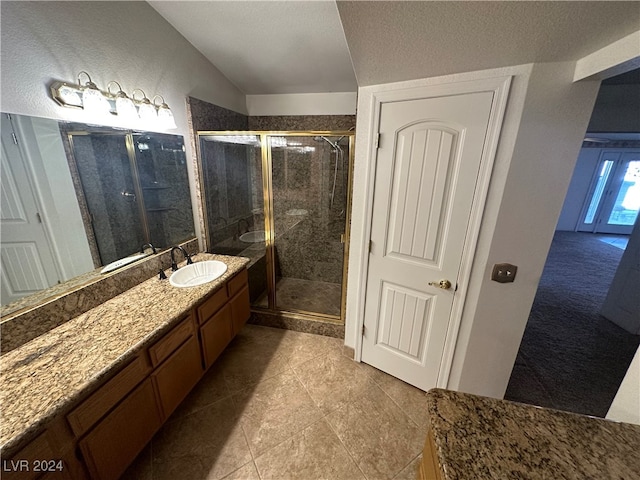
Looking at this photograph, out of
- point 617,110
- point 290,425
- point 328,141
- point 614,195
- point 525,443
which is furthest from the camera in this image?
point 614,195

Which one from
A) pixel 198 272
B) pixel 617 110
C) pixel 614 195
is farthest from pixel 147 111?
pixel 614 195

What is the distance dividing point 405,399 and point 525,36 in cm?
216

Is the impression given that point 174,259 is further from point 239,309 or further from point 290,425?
point 290,425

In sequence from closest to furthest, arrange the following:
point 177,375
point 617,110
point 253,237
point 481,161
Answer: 1. point 481,161
2. point 177,375
3. point 617,110
4. point 253,237

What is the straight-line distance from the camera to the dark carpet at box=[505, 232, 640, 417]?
72.4 inches

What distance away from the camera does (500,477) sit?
0.63 metres

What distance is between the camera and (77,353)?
113 cm

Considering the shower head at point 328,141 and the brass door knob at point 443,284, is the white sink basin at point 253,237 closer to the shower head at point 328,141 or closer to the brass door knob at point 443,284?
the shower head at point 328,141

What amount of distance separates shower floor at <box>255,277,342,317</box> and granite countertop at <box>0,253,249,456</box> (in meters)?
1.15

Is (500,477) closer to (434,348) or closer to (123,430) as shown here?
(434,348)

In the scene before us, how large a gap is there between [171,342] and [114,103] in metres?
1.49

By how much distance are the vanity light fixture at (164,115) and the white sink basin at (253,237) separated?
1.25 meters

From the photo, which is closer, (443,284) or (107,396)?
(107,396)

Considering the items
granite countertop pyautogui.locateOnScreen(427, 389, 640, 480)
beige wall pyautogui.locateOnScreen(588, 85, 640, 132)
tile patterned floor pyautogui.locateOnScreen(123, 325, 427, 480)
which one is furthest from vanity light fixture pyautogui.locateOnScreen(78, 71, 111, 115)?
beige wall pyautogui.locateOnScreen(588, 85, 640, 132)
